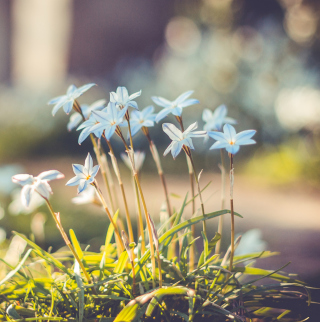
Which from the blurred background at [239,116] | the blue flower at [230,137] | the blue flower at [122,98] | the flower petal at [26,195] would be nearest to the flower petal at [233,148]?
the blue flower at [230,137]

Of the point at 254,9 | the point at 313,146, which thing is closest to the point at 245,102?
the point at 313,146

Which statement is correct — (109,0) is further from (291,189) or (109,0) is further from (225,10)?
(291,189)

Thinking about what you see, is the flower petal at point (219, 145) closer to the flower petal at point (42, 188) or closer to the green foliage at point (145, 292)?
the green foliage at point (145, 292)

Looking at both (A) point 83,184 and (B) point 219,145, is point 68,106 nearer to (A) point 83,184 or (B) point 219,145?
(A) point 83,184

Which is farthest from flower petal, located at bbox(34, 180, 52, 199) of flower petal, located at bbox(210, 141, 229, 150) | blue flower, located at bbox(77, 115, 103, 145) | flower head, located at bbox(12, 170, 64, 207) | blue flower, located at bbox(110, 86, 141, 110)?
flower petal, located at bbox(210, 141, 229, 150)

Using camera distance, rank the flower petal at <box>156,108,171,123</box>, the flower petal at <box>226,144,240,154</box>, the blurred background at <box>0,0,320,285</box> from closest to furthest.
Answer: the flower petal at <box>226,144,240,154</box>, the flower petal at <box>156,108,171,123</box>, the blurred background at <box>0,0,320,285</box>

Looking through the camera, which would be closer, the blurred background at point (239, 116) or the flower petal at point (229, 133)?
the flower petal at point (229, 133)

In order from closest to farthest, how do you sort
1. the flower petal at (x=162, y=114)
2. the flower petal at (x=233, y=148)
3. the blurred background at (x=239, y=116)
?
1. the flower petal at (x=233, y=148)
2. the flower petal at (x=162, y=114)
3. the blurred background at (x=239, y=116)

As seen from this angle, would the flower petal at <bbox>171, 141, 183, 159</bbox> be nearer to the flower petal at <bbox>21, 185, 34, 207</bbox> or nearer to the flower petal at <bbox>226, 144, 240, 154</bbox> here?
the flower petal at <bbox>226, 144, 240, 154</bbox>

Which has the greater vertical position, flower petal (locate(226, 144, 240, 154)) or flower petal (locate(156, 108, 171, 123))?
flower petal (locate(156, 108, 171, 123))
